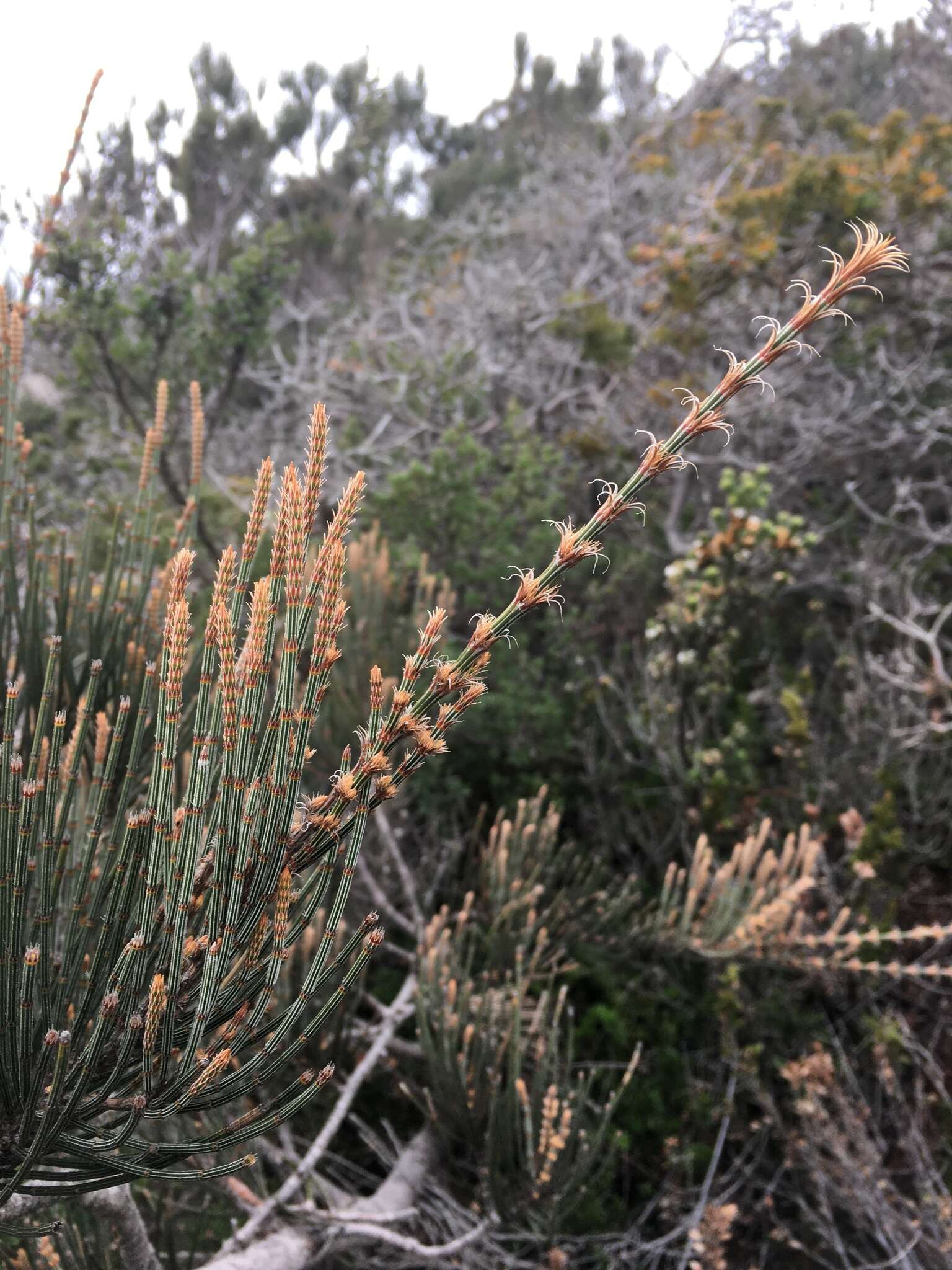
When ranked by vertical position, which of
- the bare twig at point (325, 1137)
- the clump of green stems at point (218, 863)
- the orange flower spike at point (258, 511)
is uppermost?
the orange flower spike at point (258, 511)

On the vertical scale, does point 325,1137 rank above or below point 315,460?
below

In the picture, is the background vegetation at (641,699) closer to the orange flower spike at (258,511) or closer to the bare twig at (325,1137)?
the bare twig at (325,1137)

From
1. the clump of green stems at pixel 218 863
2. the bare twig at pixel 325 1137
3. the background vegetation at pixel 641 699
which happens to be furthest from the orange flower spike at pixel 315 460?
the bare twig at pixel 325 1137

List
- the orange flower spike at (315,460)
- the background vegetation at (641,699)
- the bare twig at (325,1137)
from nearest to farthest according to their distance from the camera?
1. the orange flower spike at (315,460)
2. the bare twig at (325,1137)
3. the background vegetation at (641,699)

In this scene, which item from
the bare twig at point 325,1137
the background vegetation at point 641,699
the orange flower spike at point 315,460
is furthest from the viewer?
the background vegetation at point 641,699

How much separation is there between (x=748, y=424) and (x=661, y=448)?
4.93 m

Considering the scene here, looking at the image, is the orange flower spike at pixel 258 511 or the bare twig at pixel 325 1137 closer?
the orange flower spike at pixel 258 511

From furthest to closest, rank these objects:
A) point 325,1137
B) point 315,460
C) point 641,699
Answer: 1. point 641,699
2. point 325,1137
3. point 315,460

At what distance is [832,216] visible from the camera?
481cm

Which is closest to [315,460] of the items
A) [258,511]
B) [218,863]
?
[258,511]

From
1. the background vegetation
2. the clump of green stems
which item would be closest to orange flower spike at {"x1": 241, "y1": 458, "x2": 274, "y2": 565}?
the clump of green stems

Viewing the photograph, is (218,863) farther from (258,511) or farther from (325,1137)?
(325,1137)

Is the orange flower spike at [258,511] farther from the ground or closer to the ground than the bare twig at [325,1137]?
farther from the ground

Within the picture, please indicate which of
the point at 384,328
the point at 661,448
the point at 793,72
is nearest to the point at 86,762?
the point at 661,448
